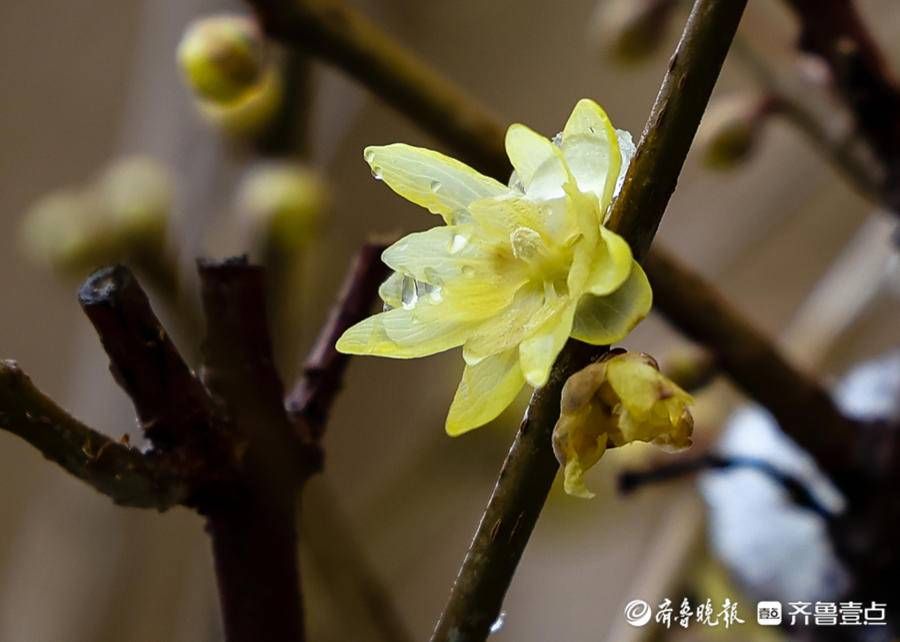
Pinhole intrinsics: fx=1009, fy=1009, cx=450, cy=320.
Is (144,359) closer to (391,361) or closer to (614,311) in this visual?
(614,311)

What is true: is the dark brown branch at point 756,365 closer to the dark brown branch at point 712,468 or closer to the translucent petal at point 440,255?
the dark brown branch at point 712,468

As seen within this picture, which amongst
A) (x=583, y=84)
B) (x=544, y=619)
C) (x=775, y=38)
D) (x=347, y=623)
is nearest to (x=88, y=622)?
(x=347, y=623)

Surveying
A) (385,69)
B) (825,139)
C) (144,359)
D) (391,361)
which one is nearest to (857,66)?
(825,139)

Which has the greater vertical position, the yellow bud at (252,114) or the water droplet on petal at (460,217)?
the yellow bud at (252,114)

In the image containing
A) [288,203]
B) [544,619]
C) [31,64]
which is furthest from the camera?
[31,64]

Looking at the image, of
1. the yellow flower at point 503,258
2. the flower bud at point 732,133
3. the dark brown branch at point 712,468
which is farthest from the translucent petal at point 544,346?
the flower bud at point 732,133

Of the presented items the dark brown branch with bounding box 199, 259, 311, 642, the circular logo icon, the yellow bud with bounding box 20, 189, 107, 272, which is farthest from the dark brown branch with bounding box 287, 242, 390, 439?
the yellow bud with bounding box 20, 189, 107, 272

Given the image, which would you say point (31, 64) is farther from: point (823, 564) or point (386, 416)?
point (823, 564)
